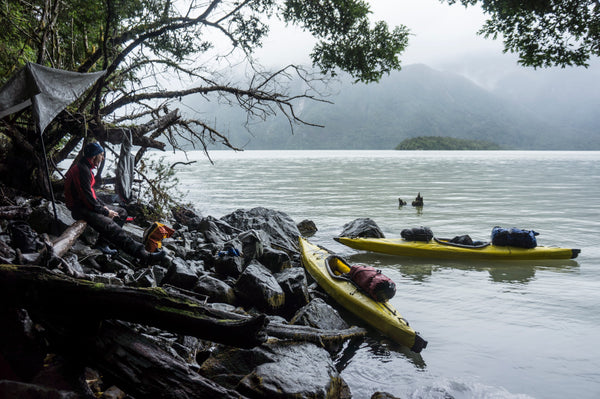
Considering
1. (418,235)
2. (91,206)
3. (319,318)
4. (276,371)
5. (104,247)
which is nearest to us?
(276,371)

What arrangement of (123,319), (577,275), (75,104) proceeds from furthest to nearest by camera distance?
1. (577,275)
2. (75,104)
3. (123,319)

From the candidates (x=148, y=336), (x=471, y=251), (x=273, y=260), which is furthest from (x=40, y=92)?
(x=471, y=251)

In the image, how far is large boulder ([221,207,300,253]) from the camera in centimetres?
1238

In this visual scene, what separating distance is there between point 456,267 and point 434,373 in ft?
18.9

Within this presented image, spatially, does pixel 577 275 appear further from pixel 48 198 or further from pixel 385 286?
pixel 48 198

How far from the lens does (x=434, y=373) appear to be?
5391 millimetres

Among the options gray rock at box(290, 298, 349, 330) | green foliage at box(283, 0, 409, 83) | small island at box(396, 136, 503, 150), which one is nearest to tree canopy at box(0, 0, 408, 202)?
green foliage at box(283, 0, 409, 83)

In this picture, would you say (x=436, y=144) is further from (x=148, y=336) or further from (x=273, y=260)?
(x=148, y=336)

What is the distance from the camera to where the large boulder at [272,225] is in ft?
40.6

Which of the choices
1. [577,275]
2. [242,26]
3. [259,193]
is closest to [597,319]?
[577,275]

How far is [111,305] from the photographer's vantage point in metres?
2.92

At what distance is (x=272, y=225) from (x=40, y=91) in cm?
814

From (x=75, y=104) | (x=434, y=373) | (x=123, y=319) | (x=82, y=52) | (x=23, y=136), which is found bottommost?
(x=434, y=373)

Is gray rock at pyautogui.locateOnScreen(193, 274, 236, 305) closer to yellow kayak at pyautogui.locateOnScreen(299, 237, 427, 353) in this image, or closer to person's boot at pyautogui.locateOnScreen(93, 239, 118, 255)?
yellow kayak at pyautogui.locateOnScreen(299, 237, 427, 353)
